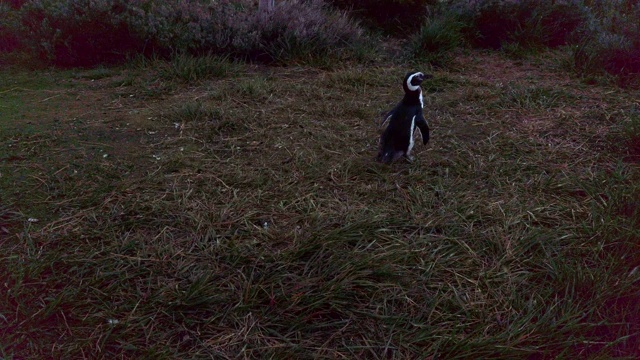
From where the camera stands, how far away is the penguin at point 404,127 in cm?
345

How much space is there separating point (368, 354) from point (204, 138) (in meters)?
2.26

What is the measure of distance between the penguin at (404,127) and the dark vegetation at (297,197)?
0.11m

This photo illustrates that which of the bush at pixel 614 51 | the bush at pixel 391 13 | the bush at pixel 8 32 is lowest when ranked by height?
the bush at pixel 391 13

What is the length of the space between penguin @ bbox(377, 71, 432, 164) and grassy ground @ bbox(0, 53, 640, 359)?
0.28 feet

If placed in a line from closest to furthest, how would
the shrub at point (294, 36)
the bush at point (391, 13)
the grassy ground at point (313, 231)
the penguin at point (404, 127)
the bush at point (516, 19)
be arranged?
the grassy ground at point (313, 231)
the penguin at point (404, 127)
the shrub at point (294, 36)
the bush at point (516, 19)
the bush at point (391, 13)

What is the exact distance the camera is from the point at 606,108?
4.45 meters

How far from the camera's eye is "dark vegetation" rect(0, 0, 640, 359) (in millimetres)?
2201

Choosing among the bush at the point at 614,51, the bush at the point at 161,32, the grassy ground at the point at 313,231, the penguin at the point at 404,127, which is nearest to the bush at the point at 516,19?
the bush at the point at 614,51

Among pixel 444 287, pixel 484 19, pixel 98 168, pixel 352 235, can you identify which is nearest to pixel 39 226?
pixel 98 168

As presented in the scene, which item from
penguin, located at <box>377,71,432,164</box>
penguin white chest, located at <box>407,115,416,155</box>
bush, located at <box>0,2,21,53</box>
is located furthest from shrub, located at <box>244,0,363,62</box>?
bush, located at <box>0,2,21,53</box>

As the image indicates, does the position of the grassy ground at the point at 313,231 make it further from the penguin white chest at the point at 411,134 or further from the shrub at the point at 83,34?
the shrub at the point at 83,34

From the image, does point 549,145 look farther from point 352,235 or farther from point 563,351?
point 563,351

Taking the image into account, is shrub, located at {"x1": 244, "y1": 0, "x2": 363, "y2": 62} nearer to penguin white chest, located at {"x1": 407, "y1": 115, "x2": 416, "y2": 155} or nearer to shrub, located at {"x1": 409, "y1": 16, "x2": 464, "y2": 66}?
shrub, located at {"x1": 409, "y1": 16, "x2": 464, "y2": 66}

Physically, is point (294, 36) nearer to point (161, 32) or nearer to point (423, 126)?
point (161, 32)
